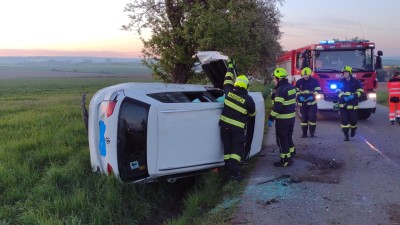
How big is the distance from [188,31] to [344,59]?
16.3 feet

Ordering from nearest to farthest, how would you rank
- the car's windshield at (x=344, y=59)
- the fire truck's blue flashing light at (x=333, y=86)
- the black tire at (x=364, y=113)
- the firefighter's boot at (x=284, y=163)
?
the firefighter's boot at (x=284, y=163) < the fire truck's blue flashing light at (x=333, y=86) < the car's windshield at (x=344, y=59) < the black tire at (x=364, y=113)

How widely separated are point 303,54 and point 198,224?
9674mm

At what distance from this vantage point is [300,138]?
9.86 meters

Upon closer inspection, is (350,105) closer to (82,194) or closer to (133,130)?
(133,130)

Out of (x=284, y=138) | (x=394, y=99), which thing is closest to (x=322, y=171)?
(x=284, y=138)

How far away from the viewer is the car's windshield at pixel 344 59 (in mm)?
12617

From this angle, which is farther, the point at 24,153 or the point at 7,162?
the point at 24,153

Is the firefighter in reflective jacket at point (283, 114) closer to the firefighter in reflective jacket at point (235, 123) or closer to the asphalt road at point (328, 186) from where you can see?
the asphalt road at point (328, 186)

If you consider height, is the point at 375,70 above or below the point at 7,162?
above

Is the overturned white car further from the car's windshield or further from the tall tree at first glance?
the car's windshield

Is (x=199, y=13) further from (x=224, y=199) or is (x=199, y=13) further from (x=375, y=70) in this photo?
(x=224, y=199)

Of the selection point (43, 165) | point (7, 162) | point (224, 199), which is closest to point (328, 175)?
point (224, 199)

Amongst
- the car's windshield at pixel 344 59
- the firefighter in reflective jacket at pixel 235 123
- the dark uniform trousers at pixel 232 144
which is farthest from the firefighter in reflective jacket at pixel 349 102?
the dark uniform trousers at pixel 232 144

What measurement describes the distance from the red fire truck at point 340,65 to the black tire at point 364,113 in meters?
0.11
